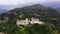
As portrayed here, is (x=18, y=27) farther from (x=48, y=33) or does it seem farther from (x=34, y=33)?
(x=48, y=33)

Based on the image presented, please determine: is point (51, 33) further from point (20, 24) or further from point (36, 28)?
point (20, 24)

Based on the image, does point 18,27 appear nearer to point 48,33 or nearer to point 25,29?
Answer: point 25,29

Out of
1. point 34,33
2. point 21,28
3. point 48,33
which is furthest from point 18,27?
point 48,33

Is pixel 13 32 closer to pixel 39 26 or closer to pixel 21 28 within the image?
pixel 21 28

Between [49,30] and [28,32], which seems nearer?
[28,32]

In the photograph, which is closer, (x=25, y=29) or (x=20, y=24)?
(x=25, y=29)

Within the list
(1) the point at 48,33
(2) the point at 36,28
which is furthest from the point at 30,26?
(1) the point at 48,33

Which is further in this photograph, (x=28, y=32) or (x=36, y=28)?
(x=36, y=28)

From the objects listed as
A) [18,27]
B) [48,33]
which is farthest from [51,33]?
[18,27]
